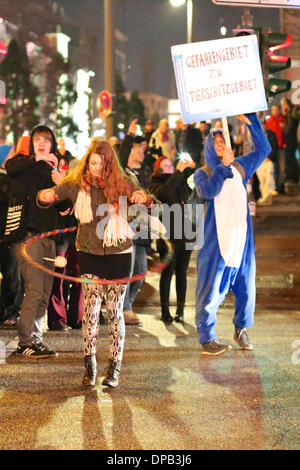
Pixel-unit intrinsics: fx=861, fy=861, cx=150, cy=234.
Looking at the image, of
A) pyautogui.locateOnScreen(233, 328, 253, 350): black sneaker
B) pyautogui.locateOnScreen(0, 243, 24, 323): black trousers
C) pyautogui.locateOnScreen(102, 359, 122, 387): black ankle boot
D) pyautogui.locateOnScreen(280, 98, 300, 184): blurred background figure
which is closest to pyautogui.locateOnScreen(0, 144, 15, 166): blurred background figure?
pyautogui.locateOnScreen(0, 243, 24, 323): black trousers

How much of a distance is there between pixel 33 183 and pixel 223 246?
74.7 inches

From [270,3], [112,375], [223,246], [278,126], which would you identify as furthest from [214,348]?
[278,126]

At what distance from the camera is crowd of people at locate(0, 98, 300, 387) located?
6.94 m

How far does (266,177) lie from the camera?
20031mm

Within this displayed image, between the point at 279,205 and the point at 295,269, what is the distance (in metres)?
6.03

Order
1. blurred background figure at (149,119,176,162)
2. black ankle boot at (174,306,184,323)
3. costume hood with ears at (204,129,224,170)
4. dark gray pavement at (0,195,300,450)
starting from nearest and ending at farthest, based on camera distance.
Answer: dark gray pavement at (0,195,300,450) → costume hood with ears at (204,129,224,170) → black ankle boot at (174,306,184,323) → blurred background figure at (149,119,176,162)

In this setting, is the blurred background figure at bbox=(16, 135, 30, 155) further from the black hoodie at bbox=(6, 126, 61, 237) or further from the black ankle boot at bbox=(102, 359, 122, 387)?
the black ankle boot at bbox=(102, 359, 122, 387)

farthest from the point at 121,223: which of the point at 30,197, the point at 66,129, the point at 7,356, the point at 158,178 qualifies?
the point at 66,129

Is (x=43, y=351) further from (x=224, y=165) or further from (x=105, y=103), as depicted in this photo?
(x=105, y=103)

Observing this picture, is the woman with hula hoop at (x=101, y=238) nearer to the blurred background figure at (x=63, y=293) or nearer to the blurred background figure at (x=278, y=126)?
the blurred background figure at (x=63, y=293)

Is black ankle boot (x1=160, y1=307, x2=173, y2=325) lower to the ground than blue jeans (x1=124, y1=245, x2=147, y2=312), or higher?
lower

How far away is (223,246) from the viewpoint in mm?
8156

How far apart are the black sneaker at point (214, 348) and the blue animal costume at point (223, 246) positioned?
0.04 metres

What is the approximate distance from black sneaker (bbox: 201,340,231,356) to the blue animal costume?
0.04 metres
